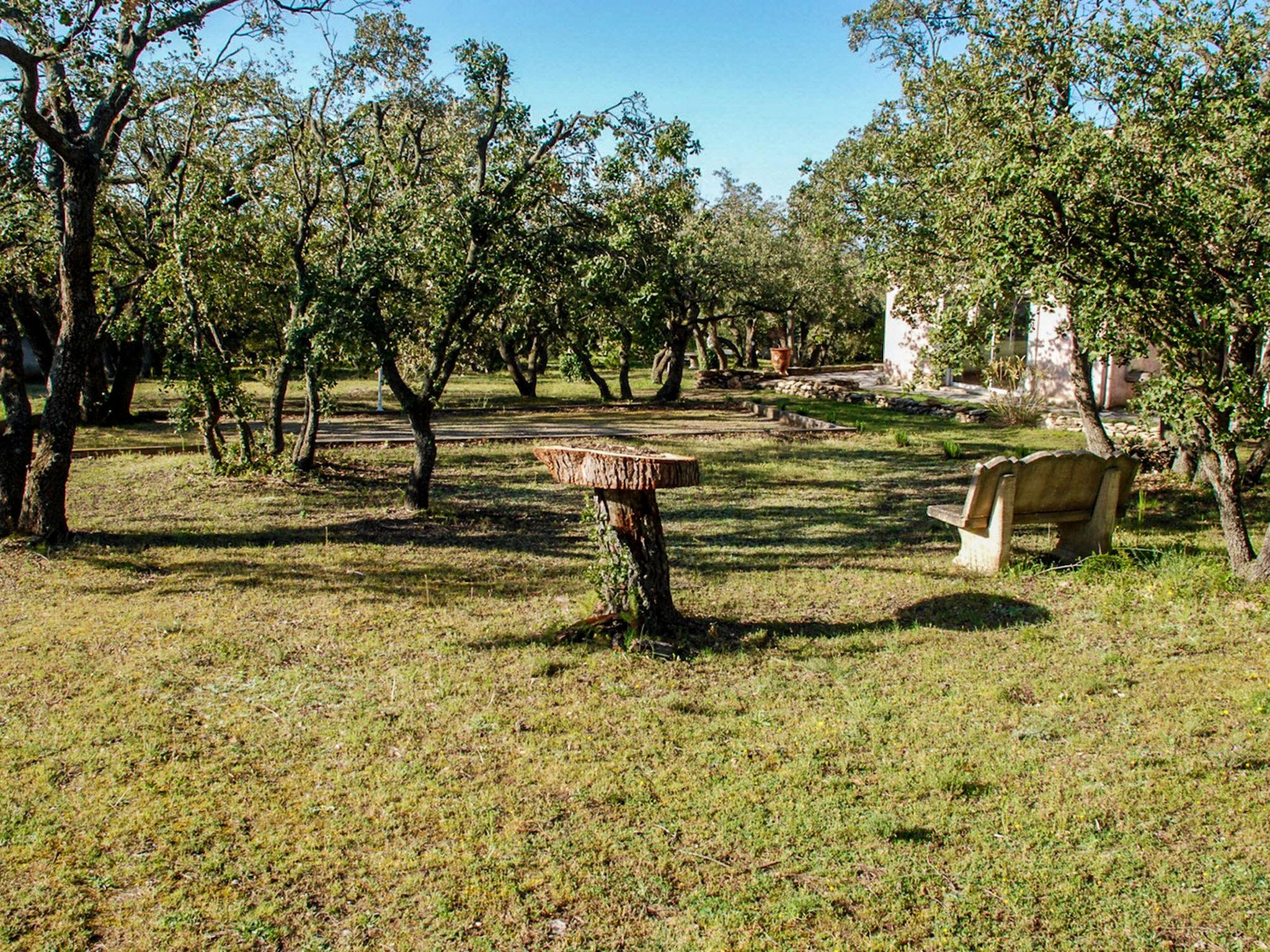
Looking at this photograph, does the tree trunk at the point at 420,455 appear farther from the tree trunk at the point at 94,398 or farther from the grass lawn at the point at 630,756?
the tree trunk at the point at 94,398

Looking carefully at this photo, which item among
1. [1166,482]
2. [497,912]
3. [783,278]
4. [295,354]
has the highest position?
[783,278]

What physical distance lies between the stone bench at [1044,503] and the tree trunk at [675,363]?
1549cm

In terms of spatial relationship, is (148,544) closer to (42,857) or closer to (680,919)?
(42,857)

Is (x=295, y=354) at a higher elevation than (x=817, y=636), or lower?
higher

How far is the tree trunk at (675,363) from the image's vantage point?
2266cm

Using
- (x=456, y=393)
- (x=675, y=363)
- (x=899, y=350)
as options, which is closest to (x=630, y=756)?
(x=675, y=363)

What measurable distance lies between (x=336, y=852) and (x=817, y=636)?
3294mm

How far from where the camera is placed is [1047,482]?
7.03 m

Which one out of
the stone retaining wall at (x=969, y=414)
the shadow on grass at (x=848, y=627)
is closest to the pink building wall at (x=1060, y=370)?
the stone retaining wall at (x=969, y=414)

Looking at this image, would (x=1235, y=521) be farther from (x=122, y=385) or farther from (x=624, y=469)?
(x=122, y=385)

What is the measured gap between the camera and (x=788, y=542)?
8.50 metres

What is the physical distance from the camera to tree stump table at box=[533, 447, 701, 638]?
17.9 feet

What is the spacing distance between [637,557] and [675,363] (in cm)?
1746

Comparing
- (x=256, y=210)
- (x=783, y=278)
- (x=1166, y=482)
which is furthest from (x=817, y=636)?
(x=783, y=278)
